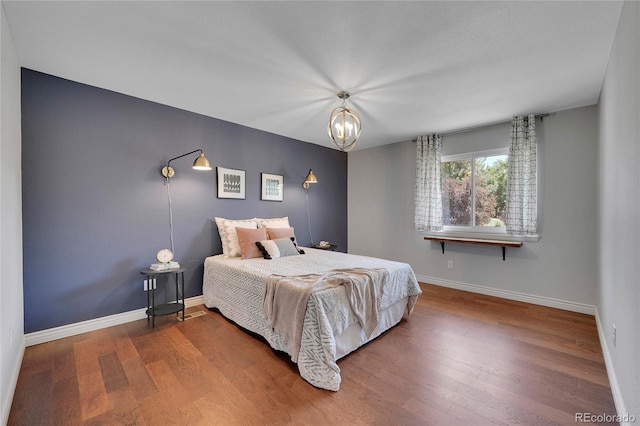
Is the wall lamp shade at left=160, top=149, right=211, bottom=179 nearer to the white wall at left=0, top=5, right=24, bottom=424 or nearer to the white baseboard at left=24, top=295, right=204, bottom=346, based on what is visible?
the white wall at left=0, top=5, right=24, bottom=424

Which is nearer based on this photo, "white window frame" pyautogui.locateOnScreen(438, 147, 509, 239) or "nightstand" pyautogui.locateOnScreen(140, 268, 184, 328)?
"nightstand" pyautogui.locateOnScreen(140, 268, 184, 328)

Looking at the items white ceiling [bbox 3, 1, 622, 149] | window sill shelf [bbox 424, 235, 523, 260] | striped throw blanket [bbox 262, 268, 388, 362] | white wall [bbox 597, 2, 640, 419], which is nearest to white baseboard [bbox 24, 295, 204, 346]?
striped throw blanket [bbox 262, 268, 388, 362]

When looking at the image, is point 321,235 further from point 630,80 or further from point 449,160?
point 630,80

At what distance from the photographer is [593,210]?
3168mm

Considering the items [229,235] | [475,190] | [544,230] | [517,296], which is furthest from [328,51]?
[517,296]

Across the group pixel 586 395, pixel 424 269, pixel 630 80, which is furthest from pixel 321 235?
pixel 630 80

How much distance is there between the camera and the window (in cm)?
392

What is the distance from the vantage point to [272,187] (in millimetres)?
4430

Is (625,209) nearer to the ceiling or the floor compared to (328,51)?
nearer to the floor

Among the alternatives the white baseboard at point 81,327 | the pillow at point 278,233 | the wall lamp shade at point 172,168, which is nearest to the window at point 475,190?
the pillow at point 278,233

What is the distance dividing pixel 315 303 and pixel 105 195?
2562 mm

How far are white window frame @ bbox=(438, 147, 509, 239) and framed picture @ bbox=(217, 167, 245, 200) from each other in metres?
3.26

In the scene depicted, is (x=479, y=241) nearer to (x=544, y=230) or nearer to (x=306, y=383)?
(x=544, y=230)

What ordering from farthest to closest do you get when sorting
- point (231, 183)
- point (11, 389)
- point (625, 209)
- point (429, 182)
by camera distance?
point (429, 182), point (231, 183), point (11, 389), point (625, 209)
